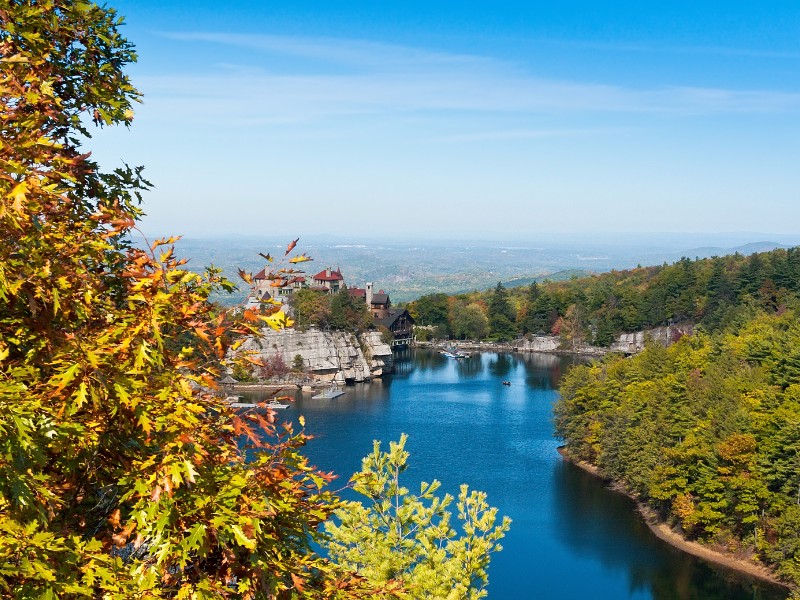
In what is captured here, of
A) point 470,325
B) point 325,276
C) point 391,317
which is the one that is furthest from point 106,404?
point 470,325

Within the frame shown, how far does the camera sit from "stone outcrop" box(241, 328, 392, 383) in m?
47.8

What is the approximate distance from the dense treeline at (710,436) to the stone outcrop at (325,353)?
19.8 metres

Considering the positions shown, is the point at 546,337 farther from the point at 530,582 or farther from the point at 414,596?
the point at 414,596

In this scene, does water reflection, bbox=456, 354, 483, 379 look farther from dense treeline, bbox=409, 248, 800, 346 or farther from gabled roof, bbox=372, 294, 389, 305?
gabled roof, bbox=372, 294, 389, 305

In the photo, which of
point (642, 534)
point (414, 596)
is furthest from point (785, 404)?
point (414, 596)

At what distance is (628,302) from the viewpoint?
6228cm

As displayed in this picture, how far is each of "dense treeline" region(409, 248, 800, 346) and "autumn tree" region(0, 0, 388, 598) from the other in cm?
4471

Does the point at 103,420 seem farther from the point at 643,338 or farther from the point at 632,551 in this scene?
the point at 643,338

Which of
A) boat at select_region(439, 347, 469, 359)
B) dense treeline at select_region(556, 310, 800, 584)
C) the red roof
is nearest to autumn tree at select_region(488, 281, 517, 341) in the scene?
boat at select_region(439, 347, 469, 359)

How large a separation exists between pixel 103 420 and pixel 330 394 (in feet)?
133

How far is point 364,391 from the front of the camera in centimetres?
4538

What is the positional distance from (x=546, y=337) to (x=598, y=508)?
42.2 m

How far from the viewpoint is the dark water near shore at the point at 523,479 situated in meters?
18.8

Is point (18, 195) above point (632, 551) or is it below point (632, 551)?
above
